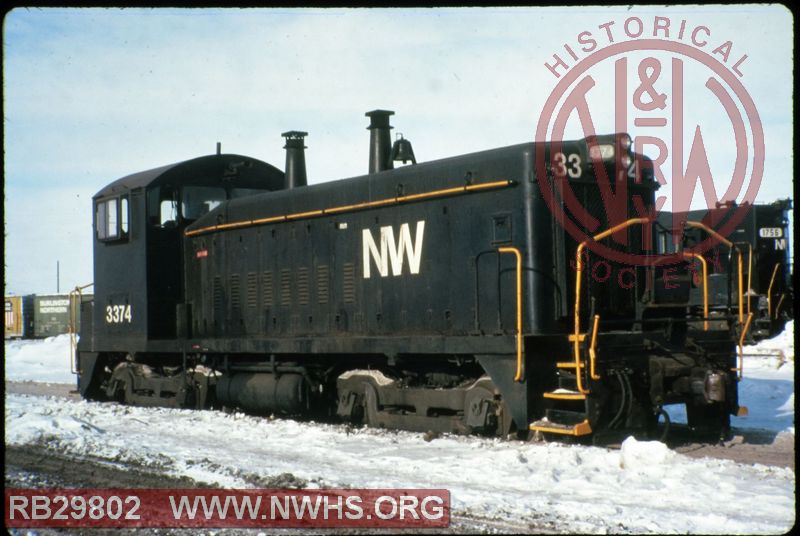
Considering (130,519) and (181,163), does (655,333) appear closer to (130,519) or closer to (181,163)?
(130,519)

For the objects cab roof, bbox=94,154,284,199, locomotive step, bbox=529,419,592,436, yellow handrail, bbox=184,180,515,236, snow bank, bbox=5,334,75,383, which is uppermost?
cab roof, bbox=94,154,284,199

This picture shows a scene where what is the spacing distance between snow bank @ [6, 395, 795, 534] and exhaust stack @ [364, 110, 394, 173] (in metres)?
3.49

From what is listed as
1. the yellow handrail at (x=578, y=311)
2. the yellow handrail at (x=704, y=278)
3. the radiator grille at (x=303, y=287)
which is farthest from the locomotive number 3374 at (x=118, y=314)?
the yellow handrail at (x=704, y=278)

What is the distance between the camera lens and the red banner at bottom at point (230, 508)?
5.95 m

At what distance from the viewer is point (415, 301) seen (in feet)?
33.8

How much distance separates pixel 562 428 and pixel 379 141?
192 inches

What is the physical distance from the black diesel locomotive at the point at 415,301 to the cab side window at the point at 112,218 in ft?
0.17

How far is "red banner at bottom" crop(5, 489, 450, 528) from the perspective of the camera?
5953mm

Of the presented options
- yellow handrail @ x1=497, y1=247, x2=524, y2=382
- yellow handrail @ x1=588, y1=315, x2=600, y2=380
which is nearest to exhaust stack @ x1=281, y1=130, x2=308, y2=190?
yellow handrail @ x1=497, y1=247, x2=524, y2=382

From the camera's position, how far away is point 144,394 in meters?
14.4

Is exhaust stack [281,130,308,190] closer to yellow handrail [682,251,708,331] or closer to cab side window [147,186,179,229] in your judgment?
cab side window [147,186,179,229]

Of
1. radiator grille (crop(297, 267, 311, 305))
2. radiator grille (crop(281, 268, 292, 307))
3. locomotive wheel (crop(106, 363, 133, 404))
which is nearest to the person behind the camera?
radiator grille (crop(297, 267, 311, 305))

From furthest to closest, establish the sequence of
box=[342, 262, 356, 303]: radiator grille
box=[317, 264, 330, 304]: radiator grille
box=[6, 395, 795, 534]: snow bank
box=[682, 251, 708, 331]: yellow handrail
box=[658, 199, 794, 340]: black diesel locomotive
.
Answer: box=[658, 199, 794, 340]: black diesel locomotive
box=[317, 264, 330, 304]: radiator grille
box=[342, 262, 356, 303]: radiator grille
box=[682, 251, 708, 331]: yellow handrail
box=[6, 395, 795, 534]: snow bank

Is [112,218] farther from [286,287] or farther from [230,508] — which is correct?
[230,508]
